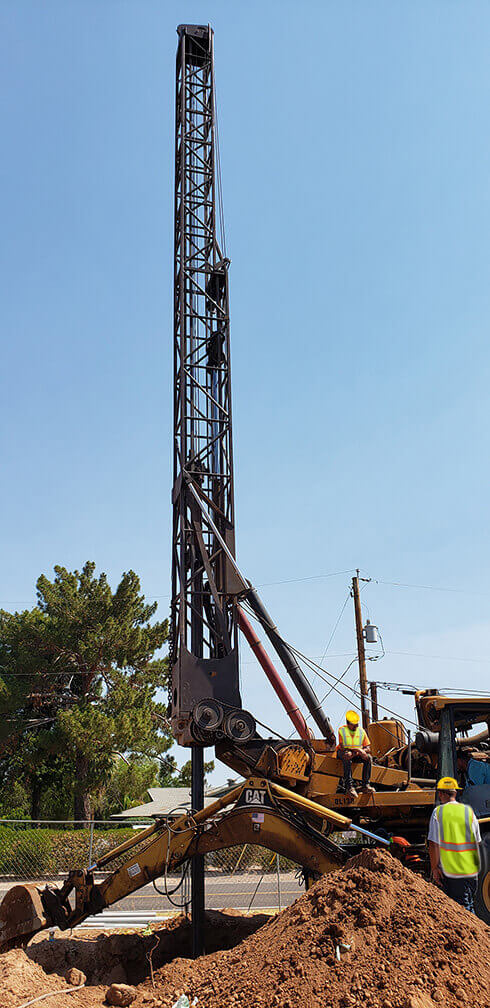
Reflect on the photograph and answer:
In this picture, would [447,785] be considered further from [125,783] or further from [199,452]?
[125,783]

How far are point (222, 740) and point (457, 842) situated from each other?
13.2ft

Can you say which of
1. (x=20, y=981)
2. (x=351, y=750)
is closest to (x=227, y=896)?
(x=351, y=750)

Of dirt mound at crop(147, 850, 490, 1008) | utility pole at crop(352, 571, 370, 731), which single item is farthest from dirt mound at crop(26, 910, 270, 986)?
A: utility pole at crop(352, 571, 370, 731)

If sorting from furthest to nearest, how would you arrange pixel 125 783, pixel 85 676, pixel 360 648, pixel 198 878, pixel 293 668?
pixel 125 783 → pixel 85 676 → pixel 360 648 → pixel 293 668 → pixel 198 878

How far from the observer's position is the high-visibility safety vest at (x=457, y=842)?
7.39m

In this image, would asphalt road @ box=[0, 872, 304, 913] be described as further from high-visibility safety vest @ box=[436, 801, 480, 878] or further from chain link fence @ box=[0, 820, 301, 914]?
high-visibility safety vest @ box=[436, 801, 480, 878]

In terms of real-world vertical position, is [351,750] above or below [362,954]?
above

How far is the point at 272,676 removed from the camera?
38.3 ft

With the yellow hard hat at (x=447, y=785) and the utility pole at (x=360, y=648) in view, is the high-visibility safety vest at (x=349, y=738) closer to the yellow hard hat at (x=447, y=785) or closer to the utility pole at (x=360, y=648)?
the yellow hard hat at (x=447, y=785)

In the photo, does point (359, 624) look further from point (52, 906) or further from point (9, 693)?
point (52, 906)

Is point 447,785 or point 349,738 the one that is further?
point 349,738

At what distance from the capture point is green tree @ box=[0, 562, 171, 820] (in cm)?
3136

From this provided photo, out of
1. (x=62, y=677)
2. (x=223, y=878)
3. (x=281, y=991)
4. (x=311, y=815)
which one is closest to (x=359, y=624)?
(x=223, y=878)

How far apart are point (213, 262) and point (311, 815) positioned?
1017 centimetres
